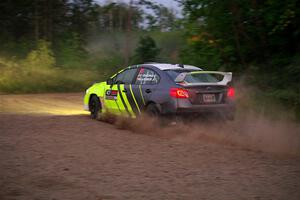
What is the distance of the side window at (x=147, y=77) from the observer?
428 inches

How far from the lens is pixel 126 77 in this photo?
11.9 meters

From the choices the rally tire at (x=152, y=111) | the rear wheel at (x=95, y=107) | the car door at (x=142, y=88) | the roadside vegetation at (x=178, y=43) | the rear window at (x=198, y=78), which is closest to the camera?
the rear window at (x=198, y=78)

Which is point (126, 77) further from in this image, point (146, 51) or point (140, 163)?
point (146, 51)

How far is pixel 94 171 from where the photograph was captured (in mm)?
6980

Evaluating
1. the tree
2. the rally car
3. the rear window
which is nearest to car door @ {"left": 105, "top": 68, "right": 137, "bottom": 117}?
the rally car

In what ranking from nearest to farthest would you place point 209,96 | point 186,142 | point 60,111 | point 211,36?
point 186,142
point 209,96
point 60,111
point 211,36

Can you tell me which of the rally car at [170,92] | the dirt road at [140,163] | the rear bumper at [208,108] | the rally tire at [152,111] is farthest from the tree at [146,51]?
the rear bumper at [208,108]

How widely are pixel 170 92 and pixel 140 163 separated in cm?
297

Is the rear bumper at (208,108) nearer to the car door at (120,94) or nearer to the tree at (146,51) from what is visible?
the car door at (120,94)

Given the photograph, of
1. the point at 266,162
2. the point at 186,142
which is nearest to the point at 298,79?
the point at 186,142

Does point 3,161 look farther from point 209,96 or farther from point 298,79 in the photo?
point 298,79

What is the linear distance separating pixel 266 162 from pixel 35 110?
9.47 m

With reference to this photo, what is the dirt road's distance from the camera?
19.5 feet

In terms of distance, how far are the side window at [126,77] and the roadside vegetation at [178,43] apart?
5.14 m
